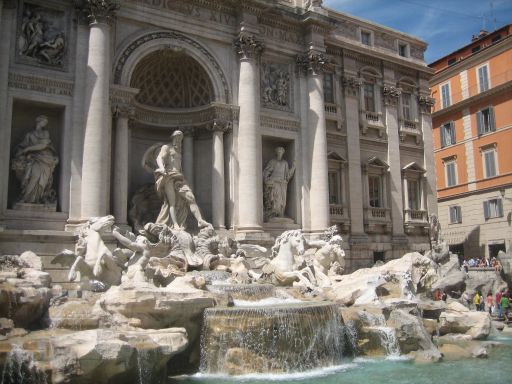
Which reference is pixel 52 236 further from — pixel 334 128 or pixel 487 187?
pixel 487 187

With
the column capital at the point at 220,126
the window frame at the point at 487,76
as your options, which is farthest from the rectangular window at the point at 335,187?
the window frame at the point at 487,76

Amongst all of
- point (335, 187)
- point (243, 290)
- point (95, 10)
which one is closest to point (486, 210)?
point (335, 187)

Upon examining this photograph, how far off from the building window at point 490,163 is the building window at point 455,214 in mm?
3113

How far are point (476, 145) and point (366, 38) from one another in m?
11.1

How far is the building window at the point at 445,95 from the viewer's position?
36.3 meters

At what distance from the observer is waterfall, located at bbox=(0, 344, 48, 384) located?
9.25 meters

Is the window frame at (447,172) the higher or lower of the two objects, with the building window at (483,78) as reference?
lower

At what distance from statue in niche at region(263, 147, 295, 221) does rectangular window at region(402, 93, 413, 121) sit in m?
9.31

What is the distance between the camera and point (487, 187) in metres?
32.3

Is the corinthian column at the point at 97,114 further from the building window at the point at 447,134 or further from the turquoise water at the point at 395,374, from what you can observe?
the building window at the point at 447,134

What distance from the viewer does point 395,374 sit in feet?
39.2

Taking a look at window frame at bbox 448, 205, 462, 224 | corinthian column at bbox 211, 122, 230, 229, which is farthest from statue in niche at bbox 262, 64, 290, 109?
window frame at bbox 448, 205, 462, 224

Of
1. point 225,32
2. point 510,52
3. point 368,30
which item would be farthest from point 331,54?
point 510,52

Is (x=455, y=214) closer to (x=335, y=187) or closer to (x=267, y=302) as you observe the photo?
(x=335, y=187)
